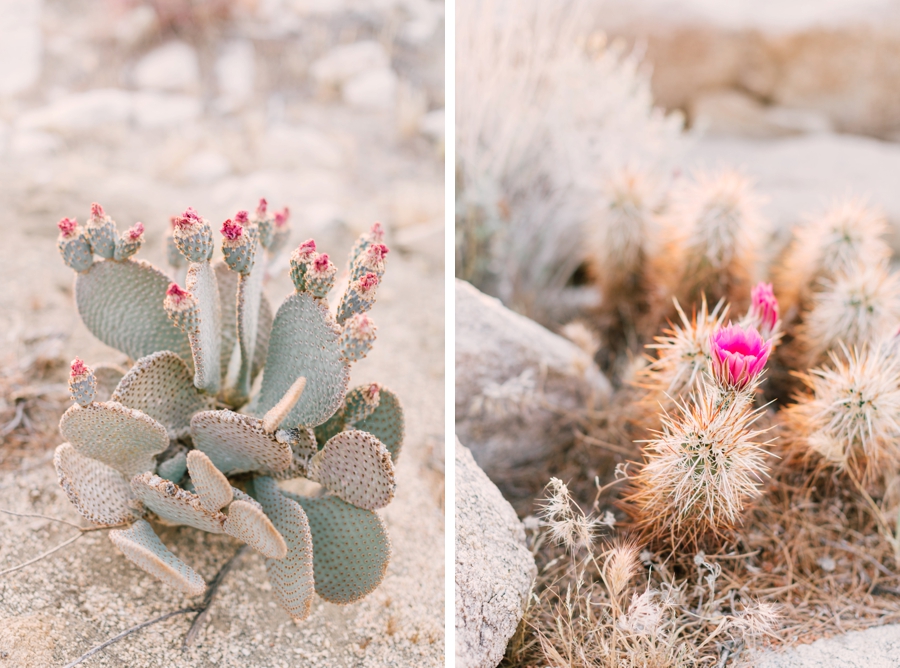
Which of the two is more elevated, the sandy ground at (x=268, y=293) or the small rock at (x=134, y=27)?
the small rock at (x=134, y=27)

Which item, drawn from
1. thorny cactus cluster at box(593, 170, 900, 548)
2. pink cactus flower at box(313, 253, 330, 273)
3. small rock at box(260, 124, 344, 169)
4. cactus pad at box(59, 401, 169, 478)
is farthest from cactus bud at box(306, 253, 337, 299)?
small rock at box(260, 124, 344, 169)

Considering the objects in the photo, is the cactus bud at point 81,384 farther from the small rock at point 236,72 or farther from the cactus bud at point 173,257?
the small rock at point 236,72

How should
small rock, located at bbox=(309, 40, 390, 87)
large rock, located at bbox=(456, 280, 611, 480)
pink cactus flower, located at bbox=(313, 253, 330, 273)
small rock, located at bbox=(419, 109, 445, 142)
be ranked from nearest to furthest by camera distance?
pink cactus flower, located at bbox=(313, 253, 330, 273) < large rock, located at bbox=(456, 280, 611, 480) < small rock, located at bbox=(419, 109, 445, 142) < small rock, located at bbox=(309, 40, 390, 87)

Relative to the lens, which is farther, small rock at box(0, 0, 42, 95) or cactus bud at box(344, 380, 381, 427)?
small rock at box(0, 0, 42, 95)

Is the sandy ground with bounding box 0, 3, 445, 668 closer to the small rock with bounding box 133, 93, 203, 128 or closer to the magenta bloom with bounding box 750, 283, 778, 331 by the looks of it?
the small rock with bounding box 133, 93, 203, 128

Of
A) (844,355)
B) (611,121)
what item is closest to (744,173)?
(611,121)

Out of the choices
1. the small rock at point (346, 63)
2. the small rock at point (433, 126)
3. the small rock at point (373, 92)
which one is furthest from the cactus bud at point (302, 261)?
the small rock at point (346, 63)

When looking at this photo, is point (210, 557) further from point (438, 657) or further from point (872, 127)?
point (872, 127)
